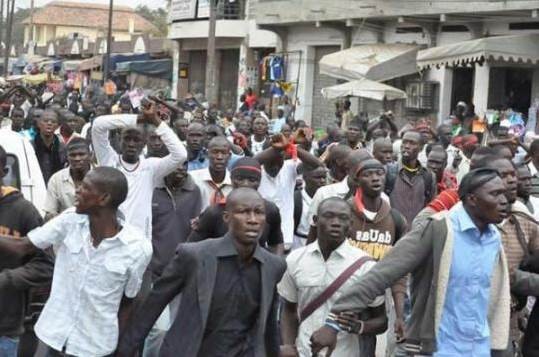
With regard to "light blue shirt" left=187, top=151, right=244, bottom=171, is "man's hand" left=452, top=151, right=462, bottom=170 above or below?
above

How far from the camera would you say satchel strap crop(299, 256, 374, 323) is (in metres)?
5.70

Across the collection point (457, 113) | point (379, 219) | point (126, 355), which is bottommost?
point (126, 355)

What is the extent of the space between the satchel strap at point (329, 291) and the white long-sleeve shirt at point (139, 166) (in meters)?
2.26

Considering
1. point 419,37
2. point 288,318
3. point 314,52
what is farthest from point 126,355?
point 314,52

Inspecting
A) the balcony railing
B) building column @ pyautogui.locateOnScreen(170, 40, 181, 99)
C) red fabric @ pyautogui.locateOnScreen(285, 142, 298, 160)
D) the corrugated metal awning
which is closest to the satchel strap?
red fabric @ pyautogui.locateOnScreen(285, 142, 298, 160)

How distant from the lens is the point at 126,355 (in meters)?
5.16

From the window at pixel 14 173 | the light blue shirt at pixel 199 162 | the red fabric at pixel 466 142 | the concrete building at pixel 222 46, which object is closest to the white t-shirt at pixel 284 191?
the light blue shirt at pixel 199 162

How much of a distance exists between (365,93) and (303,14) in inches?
239

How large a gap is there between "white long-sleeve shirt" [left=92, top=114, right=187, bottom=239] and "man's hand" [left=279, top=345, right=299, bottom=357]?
2395 millimetres

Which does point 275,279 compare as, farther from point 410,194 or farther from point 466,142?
point 466,142

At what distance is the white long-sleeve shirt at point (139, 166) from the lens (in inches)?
305

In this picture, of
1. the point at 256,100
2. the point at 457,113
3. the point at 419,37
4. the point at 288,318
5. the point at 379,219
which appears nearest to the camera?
the point at 288,318

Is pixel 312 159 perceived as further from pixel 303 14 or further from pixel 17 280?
pixel 303 14

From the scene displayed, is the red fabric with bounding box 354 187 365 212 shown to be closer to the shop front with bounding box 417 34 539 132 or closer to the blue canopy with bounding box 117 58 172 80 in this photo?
the shop front with bounding box 417 34 539 132
